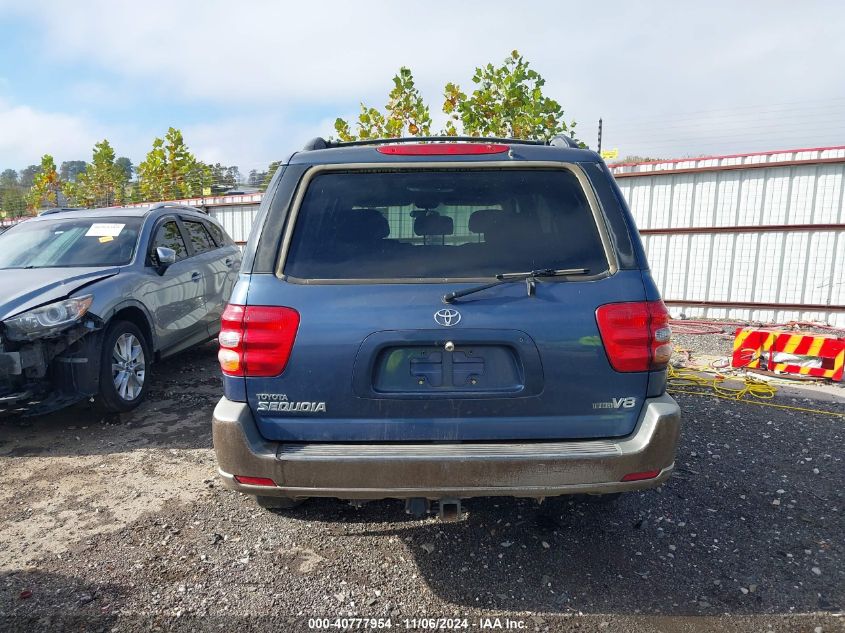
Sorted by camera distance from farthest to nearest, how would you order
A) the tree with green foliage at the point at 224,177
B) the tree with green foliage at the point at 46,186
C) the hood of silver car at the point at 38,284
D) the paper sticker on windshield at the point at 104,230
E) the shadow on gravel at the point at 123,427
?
the tree with green foliage at the point at 46,186 → the tree with green foliage at the point at 224,177 → the paper sticker on windshield at the point at 104,230 → the shadow on gravel at the point at 123,427 → the hood of silver car at the point at 38,284

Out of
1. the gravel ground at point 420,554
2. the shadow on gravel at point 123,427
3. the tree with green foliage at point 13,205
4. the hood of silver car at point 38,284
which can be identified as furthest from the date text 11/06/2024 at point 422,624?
the tree with green foliage at point 13,205

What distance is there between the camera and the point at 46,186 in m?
37.8

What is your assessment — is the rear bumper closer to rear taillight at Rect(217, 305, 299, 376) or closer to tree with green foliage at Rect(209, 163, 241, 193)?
rear taillight at Rect(217, 305, 299, 376)

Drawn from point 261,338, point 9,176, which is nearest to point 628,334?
point 261,338

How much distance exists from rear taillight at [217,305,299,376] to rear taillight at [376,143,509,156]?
898 millimetres

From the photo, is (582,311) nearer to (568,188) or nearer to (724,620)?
(568,188)

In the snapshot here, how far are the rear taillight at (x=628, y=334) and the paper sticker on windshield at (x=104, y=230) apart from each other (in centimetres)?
505

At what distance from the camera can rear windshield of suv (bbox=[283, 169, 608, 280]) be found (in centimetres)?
232

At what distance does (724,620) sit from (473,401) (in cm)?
148

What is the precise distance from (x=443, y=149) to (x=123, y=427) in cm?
384

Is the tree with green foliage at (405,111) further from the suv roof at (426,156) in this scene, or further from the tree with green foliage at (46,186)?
the tree with green foliage at (46,186)

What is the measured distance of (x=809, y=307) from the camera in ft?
30.1

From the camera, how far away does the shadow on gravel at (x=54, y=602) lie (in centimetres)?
235

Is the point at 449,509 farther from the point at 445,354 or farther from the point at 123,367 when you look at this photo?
the point at 123,367
